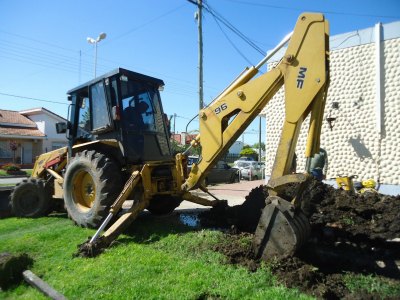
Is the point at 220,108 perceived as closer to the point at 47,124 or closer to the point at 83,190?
the point at 83,190

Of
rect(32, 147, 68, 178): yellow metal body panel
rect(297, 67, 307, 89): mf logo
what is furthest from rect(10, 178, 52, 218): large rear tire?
rect(297, 67, 307, 89): mf logo

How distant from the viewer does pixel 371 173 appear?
1112 cm

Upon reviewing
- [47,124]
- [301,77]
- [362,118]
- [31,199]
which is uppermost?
[47,124]

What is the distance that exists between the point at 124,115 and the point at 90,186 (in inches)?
62.1

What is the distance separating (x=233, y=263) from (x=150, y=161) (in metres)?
2.99

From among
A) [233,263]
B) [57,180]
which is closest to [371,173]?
[233,263]

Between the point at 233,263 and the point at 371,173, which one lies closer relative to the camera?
the point at 233,263

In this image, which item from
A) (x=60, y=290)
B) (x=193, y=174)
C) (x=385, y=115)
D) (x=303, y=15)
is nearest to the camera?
(x=60, y=290)

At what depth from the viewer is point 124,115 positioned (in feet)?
21.8

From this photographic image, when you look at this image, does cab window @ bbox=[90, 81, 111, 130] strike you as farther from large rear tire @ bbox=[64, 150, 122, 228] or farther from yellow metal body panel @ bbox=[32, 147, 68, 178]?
yellow metal body panel @ bbox=[32, 147, 68, 178]

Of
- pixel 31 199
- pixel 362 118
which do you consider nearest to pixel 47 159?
pixel 31 199

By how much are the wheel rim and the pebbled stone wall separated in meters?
7.98

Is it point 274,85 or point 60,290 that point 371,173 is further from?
point 60,290

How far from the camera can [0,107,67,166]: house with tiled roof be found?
3494 cm
